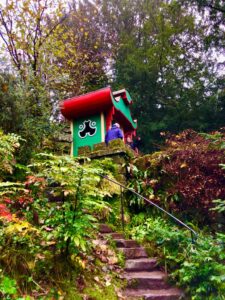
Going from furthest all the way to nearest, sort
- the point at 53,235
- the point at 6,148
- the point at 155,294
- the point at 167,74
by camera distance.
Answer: the point at 167,74
the point at 6,148
the point at 155,294
the point at 53,235

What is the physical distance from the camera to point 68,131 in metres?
10.6

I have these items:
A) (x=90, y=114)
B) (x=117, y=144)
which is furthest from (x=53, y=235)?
(x=90, y=114)

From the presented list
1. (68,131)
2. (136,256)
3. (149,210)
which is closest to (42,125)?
(68,131)

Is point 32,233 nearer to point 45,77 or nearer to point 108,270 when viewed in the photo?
point 108,270

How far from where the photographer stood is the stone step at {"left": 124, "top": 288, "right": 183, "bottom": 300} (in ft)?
14.1

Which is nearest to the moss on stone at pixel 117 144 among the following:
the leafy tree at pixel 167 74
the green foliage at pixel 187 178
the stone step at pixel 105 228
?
the green foliage at pixel 187 178

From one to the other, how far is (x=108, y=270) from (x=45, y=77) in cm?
782

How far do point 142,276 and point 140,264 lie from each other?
346 millimetres

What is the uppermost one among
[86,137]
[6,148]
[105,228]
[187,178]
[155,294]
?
[86,137]

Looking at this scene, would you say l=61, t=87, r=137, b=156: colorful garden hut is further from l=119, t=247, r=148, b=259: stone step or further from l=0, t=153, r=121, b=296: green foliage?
l=0, t=153, r=121, b=296: green foliage

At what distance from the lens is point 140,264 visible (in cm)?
511

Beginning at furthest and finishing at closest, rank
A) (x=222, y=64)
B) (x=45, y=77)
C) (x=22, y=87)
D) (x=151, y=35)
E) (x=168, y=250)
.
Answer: (x=151, y=35), (x=222, y=64), (x=45, y=77), (x=22, y=87), (x=168, y=250)

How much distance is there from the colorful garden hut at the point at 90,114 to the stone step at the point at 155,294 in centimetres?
616

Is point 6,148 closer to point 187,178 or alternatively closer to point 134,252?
point 134,252
